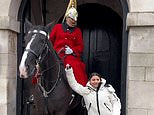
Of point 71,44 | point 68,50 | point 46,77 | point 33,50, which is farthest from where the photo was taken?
point 71,44

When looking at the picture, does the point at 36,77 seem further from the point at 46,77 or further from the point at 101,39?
the point at 101,39

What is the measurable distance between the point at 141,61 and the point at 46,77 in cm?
127

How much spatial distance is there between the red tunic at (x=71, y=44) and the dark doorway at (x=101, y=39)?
7.56 ft

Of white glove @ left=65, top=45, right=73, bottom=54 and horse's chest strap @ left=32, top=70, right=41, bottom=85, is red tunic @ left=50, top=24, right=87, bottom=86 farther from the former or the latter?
horse's chest strap @ left=32, top=70, right=41, bottom=85

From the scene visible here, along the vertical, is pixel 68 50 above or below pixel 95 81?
above

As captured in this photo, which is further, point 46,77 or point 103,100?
point 46,77

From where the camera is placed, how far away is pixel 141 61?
503cm

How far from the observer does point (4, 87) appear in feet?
17.8

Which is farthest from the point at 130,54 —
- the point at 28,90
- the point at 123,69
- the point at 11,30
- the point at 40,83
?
the point at 28,90

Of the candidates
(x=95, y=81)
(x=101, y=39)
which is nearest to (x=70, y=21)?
(x=95, y=81)

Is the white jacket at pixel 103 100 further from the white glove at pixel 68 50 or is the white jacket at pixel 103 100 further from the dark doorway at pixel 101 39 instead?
the dark doorway at pixel 101 39

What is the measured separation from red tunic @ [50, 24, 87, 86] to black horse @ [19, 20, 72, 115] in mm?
369

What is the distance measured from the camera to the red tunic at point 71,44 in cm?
537

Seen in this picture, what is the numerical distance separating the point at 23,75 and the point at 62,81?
2.63ft
